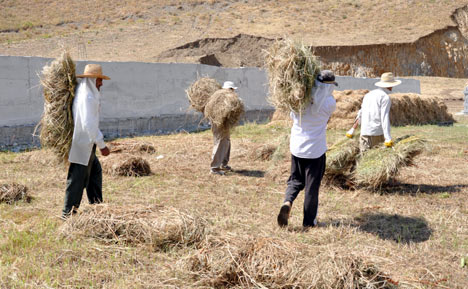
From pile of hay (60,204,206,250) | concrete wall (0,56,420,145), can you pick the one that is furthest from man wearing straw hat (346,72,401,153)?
concrete wall (0,56,420,145)

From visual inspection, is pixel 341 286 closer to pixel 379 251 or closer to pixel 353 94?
pixel 379 251

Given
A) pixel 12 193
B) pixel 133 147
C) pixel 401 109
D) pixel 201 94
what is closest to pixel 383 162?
pixel 201 94

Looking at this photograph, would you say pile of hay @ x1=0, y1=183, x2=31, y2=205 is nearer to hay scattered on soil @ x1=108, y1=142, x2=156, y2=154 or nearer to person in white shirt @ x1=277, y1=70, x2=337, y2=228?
person in white shirt @ x1=277, y1=70, x2=337, y2=228

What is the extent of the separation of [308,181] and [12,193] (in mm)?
3806

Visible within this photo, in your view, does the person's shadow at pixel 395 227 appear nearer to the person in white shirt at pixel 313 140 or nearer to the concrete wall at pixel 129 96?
the person in white shirt at pixel 313 140

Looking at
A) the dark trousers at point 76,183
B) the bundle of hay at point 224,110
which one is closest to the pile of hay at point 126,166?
the bundle of hay at point 224,110

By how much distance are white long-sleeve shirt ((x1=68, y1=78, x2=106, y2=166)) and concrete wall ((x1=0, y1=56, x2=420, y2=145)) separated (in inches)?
247

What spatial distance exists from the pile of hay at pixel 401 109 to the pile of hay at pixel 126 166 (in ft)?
29.3

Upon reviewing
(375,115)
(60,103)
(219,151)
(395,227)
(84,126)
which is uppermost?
(60,103)

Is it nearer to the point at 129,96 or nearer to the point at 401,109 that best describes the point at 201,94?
the point at 129,96

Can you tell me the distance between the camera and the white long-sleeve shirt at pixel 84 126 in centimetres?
491

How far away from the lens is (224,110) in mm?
8094

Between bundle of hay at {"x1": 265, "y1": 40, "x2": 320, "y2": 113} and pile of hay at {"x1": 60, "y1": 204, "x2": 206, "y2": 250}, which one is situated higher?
bundle of hay at {"x1": 265, "y1": 40, "x2": 320, "y2": 113}

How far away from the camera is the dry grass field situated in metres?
3.63
